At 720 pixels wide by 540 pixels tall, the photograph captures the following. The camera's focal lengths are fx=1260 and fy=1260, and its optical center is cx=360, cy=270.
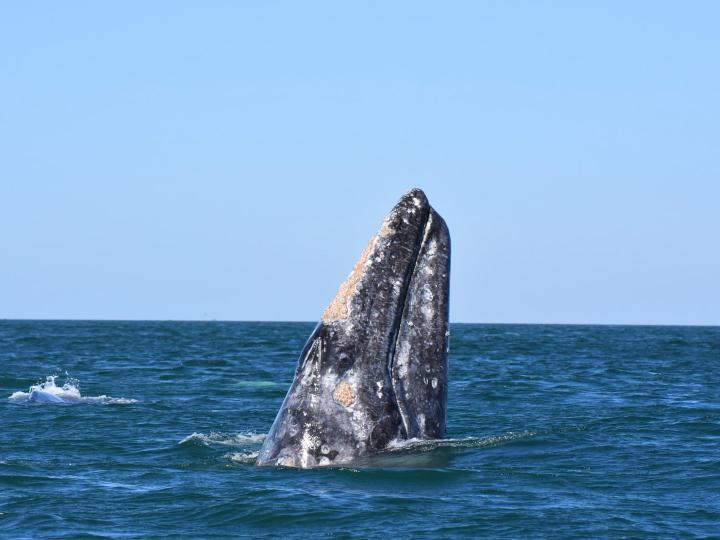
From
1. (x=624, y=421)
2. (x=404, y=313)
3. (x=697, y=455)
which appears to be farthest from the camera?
(x=624, y=421)

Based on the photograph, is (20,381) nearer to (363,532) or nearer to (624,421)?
(624,421)

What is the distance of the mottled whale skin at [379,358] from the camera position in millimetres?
10789

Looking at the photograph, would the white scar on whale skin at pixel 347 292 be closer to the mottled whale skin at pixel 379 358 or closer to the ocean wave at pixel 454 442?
the mottled whale skin at pixel 379 358

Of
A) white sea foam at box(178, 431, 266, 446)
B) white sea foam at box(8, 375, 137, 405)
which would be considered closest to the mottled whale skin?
white sea foam at box(178, 431, 266, 446)

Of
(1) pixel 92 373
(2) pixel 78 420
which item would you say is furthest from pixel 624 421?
(1) pixel 92 373

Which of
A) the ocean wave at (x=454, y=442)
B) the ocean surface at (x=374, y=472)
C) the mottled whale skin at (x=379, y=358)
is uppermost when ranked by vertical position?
the mottled whale skin at (x=379, y=358)

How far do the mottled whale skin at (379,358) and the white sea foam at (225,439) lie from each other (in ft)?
9.61

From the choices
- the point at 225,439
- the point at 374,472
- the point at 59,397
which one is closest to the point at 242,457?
the point at 225,439

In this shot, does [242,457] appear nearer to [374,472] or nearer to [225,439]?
[225,439]

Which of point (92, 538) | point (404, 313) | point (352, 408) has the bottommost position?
point (92, 538)

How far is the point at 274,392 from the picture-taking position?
22828mm

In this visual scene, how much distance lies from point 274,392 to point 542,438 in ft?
30.9

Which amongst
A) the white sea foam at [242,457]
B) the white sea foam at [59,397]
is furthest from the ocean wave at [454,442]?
the white sea foam at [59,397]

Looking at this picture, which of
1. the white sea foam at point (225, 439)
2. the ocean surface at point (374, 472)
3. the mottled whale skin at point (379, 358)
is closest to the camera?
the ocean surface at point (374, 472)
